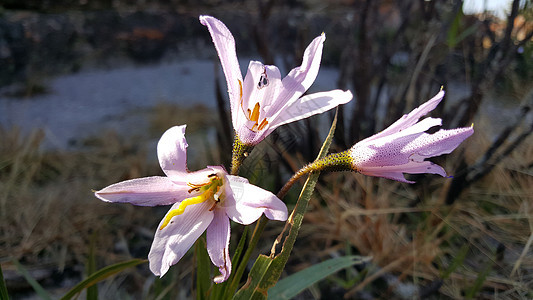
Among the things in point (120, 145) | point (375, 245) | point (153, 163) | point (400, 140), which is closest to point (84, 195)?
point (153, 163)

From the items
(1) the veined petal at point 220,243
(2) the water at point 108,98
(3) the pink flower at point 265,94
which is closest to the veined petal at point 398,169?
(3) the pink flower at point 265,94

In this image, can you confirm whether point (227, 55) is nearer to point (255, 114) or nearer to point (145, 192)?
point (255, 114)

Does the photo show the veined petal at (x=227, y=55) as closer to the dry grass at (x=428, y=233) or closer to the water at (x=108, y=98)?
the dry grass at (x=428, y=233)

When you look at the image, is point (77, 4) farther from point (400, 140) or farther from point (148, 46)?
point (400, 140)

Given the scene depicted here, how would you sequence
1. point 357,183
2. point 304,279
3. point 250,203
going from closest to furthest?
point 250,203 → point 304,279 → point 357,183

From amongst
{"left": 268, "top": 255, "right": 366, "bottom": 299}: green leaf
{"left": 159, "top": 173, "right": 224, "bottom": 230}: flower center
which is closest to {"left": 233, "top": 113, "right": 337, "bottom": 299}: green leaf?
{"left": 159, "top": 173, "right": 224, "bottom": 230}: flower center

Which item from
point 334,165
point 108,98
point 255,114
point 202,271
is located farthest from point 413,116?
point 108,98

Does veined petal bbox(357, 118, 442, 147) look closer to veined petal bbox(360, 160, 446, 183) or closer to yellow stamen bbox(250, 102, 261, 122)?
veined petal bbox(360, 160, 446, 183)
